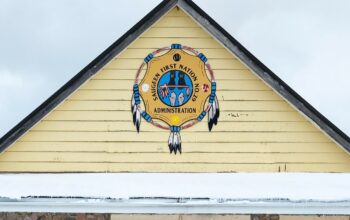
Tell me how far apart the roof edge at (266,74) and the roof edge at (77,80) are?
0.79 meters

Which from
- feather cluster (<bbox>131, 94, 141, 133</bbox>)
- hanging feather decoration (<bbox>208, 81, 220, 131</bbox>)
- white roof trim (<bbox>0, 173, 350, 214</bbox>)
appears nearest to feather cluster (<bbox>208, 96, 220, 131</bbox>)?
hanging feather decoration (<bbox>208, 81, 220, 131</bbox>)

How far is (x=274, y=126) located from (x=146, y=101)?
7.97 ft

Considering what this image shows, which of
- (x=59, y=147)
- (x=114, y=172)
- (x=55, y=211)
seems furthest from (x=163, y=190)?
(x=59, y=147)

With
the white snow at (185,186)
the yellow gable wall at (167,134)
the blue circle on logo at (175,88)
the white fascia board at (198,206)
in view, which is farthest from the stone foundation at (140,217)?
the blue circle on logo at (175,88)

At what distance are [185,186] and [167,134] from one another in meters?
2.08

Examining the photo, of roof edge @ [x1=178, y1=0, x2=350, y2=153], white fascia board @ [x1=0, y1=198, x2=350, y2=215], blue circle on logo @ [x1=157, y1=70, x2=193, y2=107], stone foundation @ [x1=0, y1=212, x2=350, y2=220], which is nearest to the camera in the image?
white fascia board @ [x1=0, y1=198, x2=350, y2=215]

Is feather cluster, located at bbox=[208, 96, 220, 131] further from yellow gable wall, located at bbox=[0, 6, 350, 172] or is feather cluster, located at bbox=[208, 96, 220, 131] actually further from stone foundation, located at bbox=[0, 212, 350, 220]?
stone foundation, located at bbox=[0, 212, 350, 220]

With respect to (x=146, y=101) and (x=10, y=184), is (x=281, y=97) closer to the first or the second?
(x=146, y=101)

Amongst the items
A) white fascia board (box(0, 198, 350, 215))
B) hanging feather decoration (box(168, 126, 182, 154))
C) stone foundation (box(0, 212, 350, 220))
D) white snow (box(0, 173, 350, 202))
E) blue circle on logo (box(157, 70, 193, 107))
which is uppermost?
blue circle on logo (box(157, 70, 193, 107))

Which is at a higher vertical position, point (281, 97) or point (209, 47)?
point (209, 47)

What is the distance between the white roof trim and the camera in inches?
319

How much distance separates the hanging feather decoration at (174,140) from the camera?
1087 centimetres

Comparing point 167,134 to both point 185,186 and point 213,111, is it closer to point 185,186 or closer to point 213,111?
point 213,111

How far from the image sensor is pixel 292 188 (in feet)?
29.1
